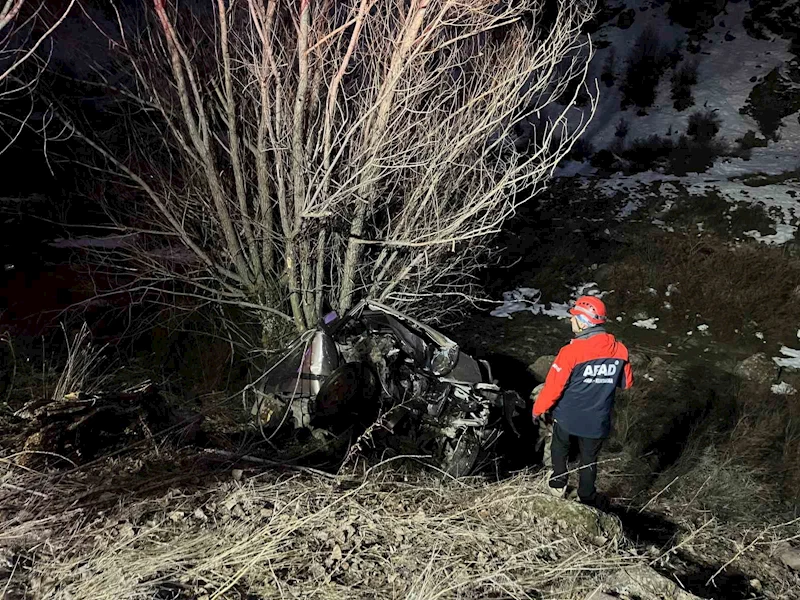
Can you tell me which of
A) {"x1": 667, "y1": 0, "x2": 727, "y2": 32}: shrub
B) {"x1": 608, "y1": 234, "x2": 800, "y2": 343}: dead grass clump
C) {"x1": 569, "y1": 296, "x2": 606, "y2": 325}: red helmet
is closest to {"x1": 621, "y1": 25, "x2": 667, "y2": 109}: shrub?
{"x1": 667, "y1": 0, "x2": 727, "y2": 32}: shrub

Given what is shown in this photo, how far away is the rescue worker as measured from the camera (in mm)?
3783

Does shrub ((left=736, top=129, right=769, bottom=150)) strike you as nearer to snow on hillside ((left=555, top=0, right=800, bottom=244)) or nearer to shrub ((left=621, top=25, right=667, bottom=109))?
snow on hillside ((left=555, top=0, right=800, bottom=244))

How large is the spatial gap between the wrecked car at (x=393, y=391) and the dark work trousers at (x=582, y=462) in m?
0.56

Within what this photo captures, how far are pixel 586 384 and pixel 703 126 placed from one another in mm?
17188

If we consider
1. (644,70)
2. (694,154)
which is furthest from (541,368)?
(644,70)

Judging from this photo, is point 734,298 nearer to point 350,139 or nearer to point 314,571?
point 350,139

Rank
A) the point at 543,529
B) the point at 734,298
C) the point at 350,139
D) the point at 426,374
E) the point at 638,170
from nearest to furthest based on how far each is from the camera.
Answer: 1. the point at 543,529
2. the point at 426,374
3. the point at 350,139
4. the point at 734,298
5. the point at 638,170

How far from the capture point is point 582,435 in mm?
4020

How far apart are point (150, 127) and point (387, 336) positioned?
402 cm

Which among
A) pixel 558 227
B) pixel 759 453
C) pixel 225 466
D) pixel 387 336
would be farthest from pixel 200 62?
pixel 558 227

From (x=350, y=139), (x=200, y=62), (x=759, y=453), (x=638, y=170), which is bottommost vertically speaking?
(x=759, y=453)

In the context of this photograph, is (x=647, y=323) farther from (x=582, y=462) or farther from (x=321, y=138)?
(x=321, y=138)

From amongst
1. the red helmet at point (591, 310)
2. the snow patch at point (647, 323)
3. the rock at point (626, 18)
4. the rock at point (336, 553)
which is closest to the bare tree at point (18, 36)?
the rock at point (336, 553)

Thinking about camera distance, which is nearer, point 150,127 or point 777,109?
point 150,127
